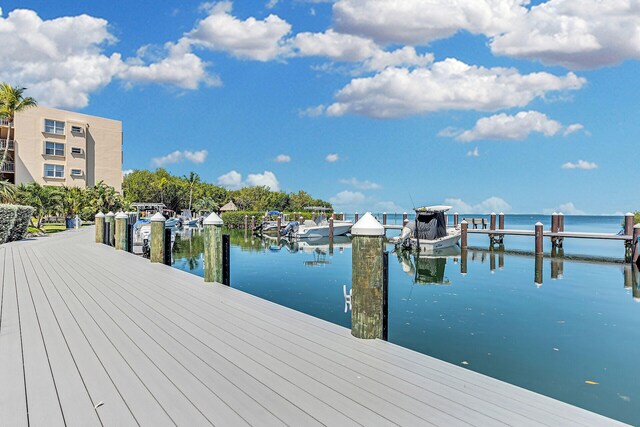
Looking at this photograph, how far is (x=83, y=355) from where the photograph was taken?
4102 millimetres

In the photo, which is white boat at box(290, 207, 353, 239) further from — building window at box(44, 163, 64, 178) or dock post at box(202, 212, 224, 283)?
dock post at box(202, 212, 224, 283)

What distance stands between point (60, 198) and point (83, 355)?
32678 millimetres

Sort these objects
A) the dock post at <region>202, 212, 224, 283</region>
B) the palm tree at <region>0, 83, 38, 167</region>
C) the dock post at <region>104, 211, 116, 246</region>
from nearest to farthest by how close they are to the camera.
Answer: the dock post at <region>202, 212, 224, 283</region>, the dock post at <region>104, 211, 116, 246</region>, the palm tree at <region>0, 83, 38, 167</region>

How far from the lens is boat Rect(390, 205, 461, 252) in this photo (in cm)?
2609

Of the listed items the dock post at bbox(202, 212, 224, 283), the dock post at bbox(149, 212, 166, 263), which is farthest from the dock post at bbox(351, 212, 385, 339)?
the dock post at bbox(149, 212, 166, 263)

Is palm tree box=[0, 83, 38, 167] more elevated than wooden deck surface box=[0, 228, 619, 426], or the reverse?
palm tree box=[0, 83, 38, 167]

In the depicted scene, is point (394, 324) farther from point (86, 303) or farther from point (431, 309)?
point (86, 303)

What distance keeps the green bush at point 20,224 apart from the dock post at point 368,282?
18.8m

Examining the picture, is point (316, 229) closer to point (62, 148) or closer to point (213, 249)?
point (213, 249)

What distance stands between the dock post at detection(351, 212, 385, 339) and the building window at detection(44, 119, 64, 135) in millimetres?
47668

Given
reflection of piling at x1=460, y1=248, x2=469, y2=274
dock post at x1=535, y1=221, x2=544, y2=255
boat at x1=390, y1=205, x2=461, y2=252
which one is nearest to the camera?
reflection of piling at x1=460, y1=248, x2=469, y2=274

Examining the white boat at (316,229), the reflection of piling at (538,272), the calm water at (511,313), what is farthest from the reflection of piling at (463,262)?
the white boat at (316,229)

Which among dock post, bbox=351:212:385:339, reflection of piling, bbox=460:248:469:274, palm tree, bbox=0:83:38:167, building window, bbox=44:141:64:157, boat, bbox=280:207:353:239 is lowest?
reflection of piling, bbox=460:248:469:274

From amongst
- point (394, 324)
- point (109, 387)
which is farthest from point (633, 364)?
point (109, 387)
